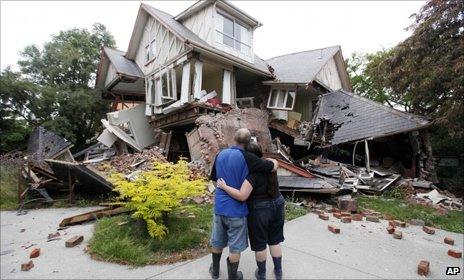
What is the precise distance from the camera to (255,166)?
302 cm

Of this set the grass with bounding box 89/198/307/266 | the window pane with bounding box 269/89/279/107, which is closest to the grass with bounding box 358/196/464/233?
the grass with bounding box 89/198/307/266

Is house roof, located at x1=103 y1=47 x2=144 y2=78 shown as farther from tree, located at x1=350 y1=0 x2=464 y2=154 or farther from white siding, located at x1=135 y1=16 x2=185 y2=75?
tree, located at x1=350 y1=0 x2=464 y2=154

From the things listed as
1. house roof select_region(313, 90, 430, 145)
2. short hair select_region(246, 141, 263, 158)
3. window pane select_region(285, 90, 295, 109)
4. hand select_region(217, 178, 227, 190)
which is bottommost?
hand select_region(217, 178, 227, 190)

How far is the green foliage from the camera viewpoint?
3.79 metres

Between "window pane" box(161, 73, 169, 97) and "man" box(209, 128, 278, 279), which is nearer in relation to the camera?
"man" box(209, 128, 278, 279)

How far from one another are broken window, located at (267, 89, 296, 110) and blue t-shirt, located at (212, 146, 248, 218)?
38.9ft

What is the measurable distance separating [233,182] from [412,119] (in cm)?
1021

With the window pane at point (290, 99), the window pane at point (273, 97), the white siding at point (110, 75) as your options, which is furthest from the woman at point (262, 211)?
the white siding at point (110, 75)

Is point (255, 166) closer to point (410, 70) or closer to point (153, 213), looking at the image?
point (153, 213)

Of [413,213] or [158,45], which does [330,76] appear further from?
[413,213]

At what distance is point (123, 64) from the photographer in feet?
52.0

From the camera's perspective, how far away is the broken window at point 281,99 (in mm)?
14547

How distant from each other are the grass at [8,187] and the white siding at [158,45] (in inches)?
302

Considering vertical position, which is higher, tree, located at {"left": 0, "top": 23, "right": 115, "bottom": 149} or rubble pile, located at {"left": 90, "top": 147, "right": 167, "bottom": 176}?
tree, located at {"left": 0, "top": 23, "right": 115, "bottom": 149}
